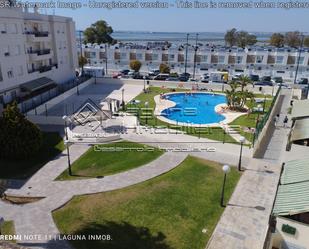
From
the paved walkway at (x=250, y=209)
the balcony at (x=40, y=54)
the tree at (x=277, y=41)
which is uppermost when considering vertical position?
the tree at (x=277, y=41)

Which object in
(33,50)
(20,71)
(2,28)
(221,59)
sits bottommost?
(221,59)

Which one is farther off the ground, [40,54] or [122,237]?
[40,54]

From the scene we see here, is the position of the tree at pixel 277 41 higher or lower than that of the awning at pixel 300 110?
higher

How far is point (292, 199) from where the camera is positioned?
10891 mm

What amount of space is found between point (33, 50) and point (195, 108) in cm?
2196

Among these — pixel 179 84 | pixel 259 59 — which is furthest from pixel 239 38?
pixel 179 84

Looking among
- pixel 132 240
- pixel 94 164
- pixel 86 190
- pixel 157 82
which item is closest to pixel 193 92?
pixel 157 82

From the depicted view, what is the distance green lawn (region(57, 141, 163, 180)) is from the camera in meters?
18.8

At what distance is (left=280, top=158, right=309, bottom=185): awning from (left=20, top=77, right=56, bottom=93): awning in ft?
95.1

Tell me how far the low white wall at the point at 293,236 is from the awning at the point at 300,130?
8372 millimetres

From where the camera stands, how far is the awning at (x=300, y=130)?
1767cm

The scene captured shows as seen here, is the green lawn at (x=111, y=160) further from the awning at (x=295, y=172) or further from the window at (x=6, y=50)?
the window at (x=6, y=50)

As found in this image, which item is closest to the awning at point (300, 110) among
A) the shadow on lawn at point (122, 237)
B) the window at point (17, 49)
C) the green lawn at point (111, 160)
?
the green lawn at point (111, 160)

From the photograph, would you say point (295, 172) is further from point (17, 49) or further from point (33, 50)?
point (33, 50)
